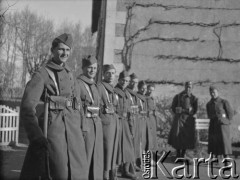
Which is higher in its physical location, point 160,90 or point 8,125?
point 160,90

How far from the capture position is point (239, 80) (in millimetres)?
9906

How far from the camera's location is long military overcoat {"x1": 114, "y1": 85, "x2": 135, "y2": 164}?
594 centimetres

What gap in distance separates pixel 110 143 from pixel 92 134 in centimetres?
101

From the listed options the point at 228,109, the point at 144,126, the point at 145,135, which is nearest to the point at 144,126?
the point at 144,126

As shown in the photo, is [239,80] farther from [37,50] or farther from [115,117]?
[37,50]

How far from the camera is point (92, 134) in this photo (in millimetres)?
4285

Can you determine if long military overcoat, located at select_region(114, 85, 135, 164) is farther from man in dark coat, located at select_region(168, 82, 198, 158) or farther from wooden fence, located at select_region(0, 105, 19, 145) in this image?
wooden fence, located at select_region(0, 105, 19, 145)

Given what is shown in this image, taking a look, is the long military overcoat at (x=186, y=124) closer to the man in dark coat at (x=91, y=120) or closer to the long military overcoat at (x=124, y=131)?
the long military overcoat at (x=124, y=131)

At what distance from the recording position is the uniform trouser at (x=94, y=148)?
4188 millimetres

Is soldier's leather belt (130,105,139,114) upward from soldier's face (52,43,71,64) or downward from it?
downward

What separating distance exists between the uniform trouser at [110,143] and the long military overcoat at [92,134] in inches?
29.6

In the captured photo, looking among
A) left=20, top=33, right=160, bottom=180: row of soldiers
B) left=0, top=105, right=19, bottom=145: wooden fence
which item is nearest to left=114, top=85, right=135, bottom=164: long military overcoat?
left=20, top=33, right=160, bottom=180: row of soldiers

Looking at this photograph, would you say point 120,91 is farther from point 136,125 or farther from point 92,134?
point 92,134

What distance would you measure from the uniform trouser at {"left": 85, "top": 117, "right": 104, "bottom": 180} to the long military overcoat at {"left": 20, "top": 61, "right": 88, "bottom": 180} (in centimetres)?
33
